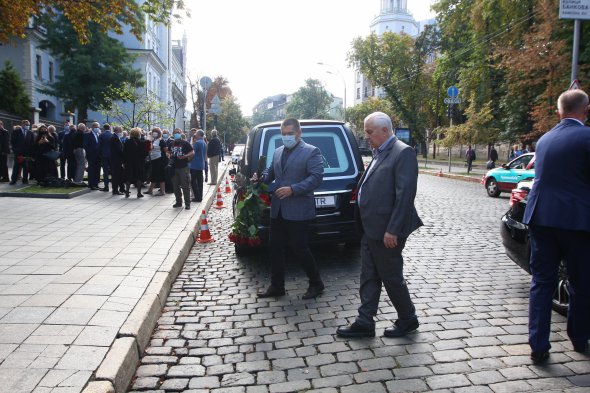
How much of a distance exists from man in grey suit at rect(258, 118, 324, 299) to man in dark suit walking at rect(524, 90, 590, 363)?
209 cm

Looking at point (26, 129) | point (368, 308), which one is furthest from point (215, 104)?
point (368, 308)

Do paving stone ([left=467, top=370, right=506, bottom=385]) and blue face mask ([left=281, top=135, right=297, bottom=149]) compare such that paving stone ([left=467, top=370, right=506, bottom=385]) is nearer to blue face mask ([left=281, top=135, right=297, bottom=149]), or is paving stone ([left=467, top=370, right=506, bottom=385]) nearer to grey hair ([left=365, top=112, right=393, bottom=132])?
grey hair ([left=365, top=112, right=393, bottom=132])

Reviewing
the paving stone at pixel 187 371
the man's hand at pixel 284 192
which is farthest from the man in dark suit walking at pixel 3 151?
the paving stone at pixel 187 371

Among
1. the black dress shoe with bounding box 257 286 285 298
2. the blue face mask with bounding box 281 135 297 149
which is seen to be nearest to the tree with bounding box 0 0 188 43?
the blue face mask with bounding box 281 135 297 149

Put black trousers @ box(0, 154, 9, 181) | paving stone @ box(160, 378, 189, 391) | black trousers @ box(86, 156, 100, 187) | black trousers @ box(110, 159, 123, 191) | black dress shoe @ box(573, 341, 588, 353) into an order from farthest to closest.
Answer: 1. black trousers @ box(0, 154, 9, 181)
2. black trousers @ box(86, 156, 100, 187)
3. black trousers @ box(110, 159, 123, 191)
4. black dress shoe @ box(573, 341, 588, 353)
5. paving stone @ box(160, 378, 189, 391)

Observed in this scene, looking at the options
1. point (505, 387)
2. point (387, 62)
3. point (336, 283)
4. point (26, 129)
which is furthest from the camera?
point (387, 62)

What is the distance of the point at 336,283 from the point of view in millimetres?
5797

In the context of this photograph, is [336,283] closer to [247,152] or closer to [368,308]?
[368,308]

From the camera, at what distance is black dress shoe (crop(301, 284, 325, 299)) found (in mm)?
5211

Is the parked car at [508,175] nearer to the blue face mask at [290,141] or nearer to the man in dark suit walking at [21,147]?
the blue face mask at [290,141]

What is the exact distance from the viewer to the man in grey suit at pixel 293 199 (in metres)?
5.00

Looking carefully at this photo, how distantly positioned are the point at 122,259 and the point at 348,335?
3.21 m

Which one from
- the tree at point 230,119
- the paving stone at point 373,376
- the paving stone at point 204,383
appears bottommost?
the paving stone at point 204,383

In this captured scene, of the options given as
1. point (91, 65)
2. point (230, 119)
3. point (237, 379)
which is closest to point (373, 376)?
point (237, 379)
